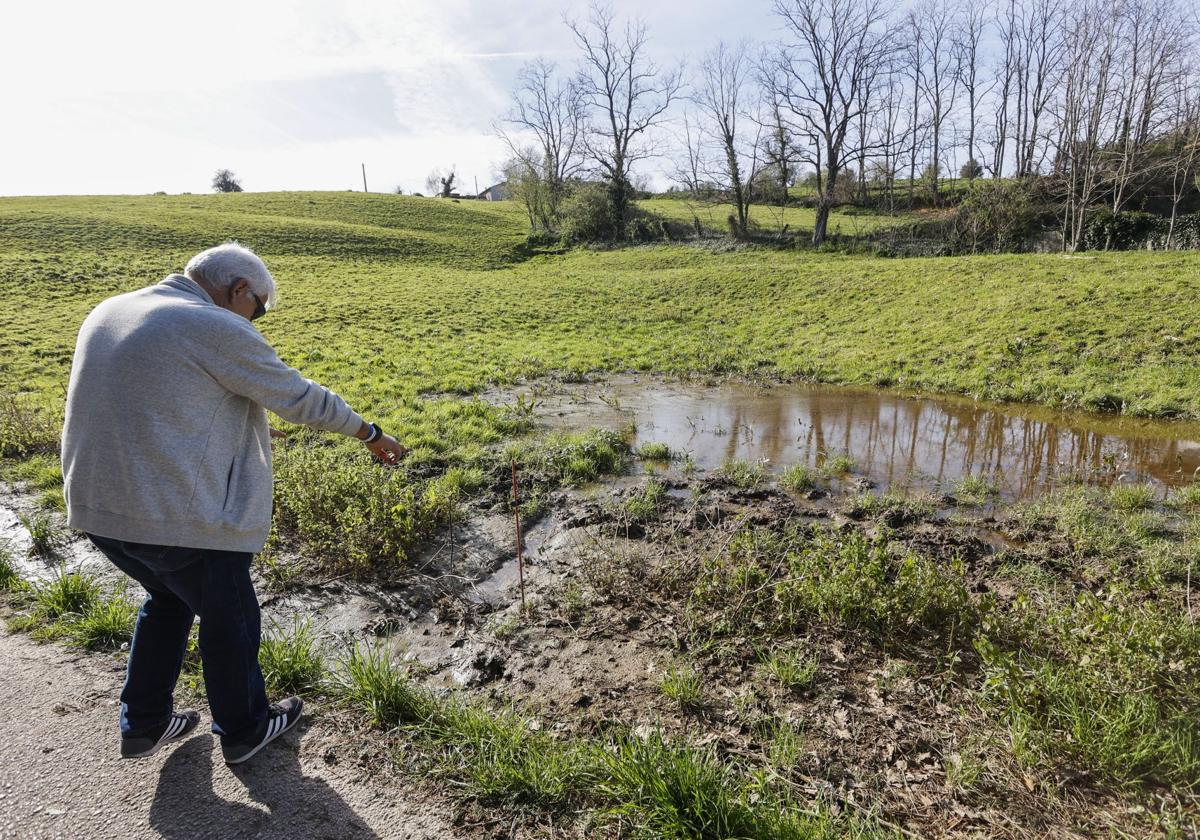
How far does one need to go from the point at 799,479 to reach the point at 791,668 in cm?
343

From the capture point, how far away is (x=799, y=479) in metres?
6.56

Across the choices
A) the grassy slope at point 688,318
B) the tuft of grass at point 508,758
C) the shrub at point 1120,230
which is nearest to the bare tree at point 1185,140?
the shrub at point 1120,230

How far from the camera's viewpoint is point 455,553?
5.14 m

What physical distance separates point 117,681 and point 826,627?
160 inches

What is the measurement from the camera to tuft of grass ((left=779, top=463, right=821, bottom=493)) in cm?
650

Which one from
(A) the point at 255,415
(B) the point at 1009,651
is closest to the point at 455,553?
(A) the point at 255,415

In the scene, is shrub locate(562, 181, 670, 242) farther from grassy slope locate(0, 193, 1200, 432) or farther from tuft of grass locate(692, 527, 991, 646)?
tuft of grass locate(692, 527, 991, 646)

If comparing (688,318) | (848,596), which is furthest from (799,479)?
(688,318)

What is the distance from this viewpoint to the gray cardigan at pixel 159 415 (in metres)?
2.29

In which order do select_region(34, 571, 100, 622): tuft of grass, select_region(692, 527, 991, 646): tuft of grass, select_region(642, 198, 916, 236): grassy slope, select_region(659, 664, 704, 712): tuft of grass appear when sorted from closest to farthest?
select_region(659, 664, 704, 712): tuft of grass < select_region(692, 527, 991, 646): tuft of grass < select_region(34, 571, 100, 622): tuft of grass < select_region(642, 198, 916, 236): grassy slope

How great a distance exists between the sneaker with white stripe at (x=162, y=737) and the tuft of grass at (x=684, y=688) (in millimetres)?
2319

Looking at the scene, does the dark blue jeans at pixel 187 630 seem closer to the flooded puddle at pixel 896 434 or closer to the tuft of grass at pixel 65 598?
the tuft of grass at pixel 65 598

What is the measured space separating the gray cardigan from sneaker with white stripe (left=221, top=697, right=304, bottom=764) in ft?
3.01

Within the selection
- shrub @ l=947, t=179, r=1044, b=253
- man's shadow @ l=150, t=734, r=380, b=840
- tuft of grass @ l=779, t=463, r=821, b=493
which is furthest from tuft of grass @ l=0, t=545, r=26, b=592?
shrub @ l=947, t=179, r=1044, b=253
